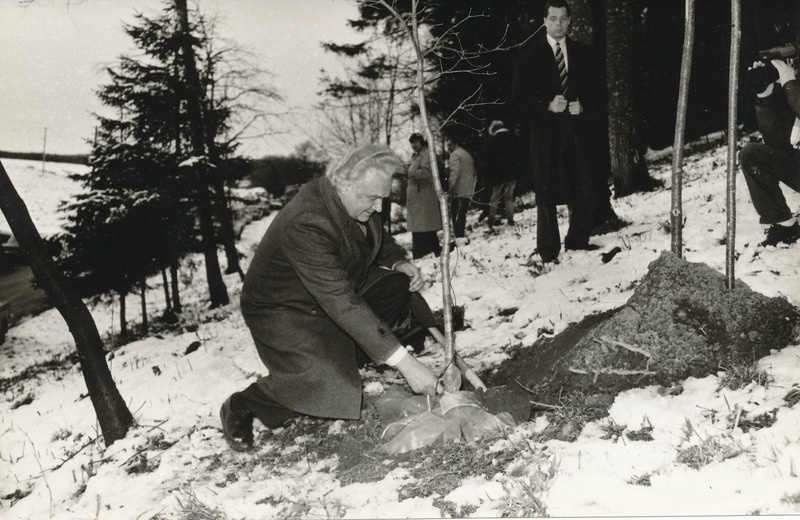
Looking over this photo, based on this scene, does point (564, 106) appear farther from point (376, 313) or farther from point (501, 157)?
point (501, 157)

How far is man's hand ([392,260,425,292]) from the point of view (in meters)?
→ 3.17

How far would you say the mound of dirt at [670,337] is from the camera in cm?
248

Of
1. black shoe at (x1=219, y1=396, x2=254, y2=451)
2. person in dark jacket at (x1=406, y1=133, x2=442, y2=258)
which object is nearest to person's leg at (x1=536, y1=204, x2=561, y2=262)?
black shoe at (x1=219, y1=396, x2=254, y2=451)

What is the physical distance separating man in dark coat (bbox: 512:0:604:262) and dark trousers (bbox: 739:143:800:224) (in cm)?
141

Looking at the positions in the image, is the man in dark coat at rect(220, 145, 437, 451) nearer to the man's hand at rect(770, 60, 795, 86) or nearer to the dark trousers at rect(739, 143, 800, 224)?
the man's hand at rect(770, 60, 795, 86)

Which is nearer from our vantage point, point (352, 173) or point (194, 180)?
point (352, 173)

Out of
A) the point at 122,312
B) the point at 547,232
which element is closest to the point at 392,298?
the point at 547,232

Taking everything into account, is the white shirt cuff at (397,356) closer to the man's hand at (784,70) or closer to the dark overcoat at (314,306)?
the dark overcoat at (314,306)

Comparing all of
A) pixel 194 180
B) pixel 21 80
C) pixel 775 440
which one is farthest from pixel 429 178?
pixel 775 440

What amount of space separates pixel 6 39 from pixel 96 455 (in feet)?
10.2

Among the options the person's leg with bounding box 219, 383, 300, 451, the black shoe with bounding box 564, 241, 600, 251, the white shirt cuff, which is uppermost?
the black shoe with bounding box 564, 241, 600, 251

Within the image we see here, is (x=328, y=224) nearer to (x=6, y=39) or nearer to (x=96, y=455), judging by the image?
(x=96, y=455)

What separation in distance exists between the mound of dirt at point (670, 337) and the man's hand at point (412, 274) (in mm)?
873

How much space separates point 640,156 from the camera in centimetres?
773
